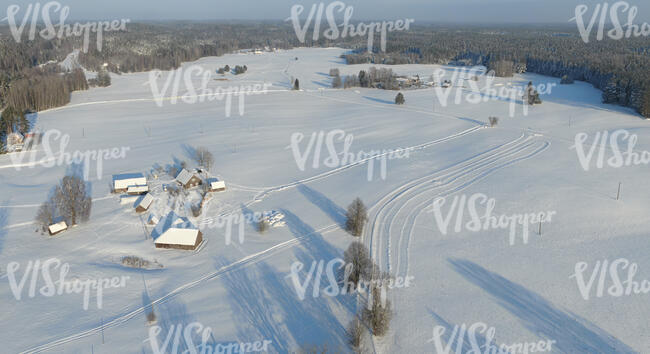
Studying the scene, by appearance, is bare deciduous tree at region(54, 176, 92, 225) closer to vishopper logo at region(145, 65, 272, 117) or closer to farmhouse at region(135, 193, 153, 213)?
farmhouse at region(135, 193, 153, 213)

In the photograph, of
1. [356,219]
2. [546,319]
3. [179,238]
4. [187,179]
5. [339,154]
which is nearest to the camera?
[546,319]

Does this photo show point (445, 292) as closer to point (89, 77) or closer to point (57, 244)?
point (57, 244)

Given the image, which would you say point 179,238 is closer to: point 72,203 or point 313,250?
point 313,250

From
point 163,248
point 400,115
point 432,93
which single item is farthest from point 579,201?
point 432,93

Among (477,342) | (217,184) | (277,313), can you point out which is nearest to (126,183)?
(217,184)

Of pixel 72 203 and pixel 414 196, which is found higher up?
pixel 72 203

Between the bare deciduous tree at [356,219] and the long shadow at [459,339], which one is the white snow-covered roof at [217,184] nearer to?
the bare deciduous tree at [356,219]

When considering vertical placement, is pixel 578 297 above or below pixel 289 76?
below
